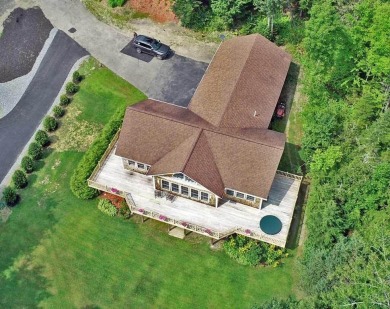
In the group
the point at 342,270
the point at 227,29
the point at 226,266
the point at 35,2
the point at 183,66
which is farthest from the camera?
the point at 35,2

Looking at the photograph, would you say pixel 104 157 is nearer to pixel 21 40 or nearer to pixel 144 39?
pixel 144 39

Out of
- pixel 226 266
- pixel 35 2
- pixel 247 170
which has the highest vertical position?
pixel 35 2

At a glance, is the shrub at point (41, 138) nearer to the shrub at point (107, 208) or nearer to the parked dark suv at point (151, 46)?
the shrub at point (107, 208)

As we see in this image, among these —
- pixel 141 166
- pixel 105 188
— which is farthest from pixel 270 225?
pixel 105 188

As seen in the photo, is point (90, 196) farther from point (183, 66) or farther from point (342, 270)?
point (342, 270)

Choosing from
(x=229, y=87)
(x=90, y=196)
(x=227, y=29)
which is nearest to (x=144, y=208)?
(x=90, y=196)

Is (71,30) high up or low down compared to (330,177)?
up

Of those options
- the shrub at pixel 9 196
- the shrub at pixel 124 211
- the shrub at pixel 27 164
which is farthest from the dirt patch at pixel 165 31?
the shrub at pixel 9 196
